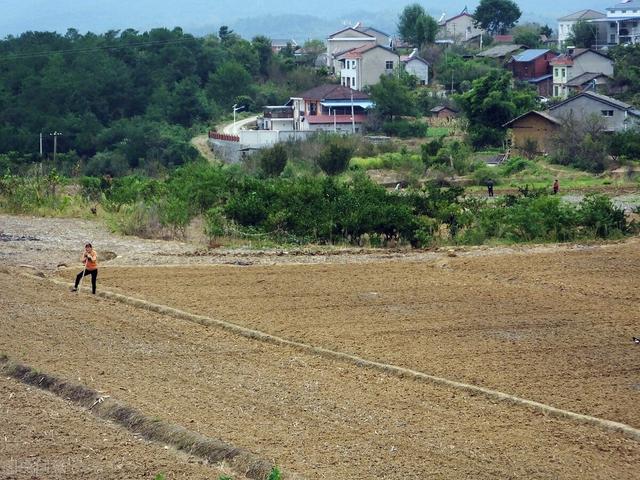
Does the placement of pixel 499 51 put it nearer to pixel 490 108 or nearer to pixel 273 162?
pixel 490 108

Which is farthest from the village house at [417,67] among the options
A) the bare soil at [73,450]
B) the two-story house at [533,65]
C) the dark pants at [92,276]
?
the bare soil at [73,450]

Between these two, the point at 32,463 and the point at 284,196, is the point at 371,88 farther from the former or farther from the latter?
the point at 32,463

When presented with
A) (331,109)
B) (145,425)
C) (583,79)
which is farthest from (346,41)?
(145,425)

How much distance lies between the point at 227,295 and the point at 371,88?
46.5m

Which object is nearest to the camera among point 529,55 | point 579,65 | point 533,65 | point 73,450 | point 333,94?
point 73,450

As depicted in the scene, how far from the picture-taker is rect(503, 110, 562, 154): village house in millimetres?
51875

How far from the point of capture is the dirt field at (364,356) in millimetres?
12039

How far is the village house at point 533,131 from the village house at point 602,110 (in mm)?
1179

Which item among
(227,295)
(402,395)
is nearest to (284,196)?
(227,295)

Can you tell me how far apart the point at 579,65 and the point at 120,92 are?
25909mm

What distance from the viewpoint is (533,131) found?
53.0 m

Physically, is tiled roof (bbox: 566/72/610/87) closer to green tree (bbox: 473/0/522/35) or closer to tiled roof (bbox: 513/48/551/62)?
tiled roof (bbox: 513/48/551/62)

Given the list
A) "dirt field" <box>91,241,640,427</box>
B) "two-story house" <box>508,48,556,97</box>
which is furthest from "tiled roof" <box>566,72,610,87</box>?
"dirt field" <box>91,241,640,427</box>

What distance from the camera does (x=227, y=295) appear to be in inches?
793
